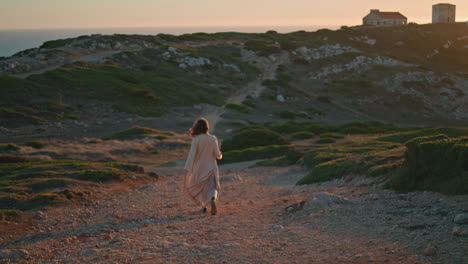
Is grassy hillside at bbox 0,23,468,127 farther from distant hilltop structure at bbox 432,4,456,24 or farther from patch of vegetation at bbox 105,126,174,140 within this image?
distant hilltop structure at bbox 432,4,456,24

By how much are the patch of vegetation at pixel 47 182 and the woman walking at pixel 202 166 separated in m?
3.78

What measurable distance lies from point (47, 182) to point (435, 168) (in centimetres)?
1003

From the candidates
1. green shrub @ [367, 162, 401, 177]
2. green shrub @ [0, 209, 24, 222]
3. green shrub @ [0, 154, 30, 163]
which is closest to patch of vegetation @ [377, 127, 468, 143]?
green shrub @ [367, 162, 401, 177]

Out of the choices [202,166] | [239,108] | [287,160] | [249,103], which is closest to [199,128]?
[202,166]

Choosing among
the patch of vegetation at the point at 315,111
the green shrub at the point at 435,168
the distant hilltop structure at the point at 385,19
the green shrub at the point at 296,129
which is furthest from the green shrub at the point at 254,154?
the distant hilltop structure at the point at 385,19

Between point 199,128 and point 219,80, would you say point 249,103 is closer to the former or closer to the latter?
point 219,80

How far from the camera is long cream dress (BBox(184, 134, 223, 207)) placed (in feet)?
30.1

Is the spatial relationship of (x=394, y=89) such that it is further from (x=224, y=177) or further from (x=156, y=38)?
(x=224, y=177)

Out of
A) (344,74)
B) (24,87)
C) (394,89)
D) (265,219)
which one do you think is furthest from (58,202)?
(344,74)

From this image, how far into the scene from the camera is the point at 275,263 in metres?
5.61

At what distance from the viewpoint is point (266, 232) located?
7086 millimetres

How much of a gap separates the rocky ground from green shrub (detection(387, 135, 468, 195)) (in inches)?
10.1

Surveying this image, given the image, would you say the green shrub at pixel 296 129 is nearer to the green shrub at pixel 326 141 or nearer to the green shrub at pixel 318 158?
the green shrub at pixel 326 141

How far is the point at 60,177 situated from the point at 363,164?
8.85 metres
